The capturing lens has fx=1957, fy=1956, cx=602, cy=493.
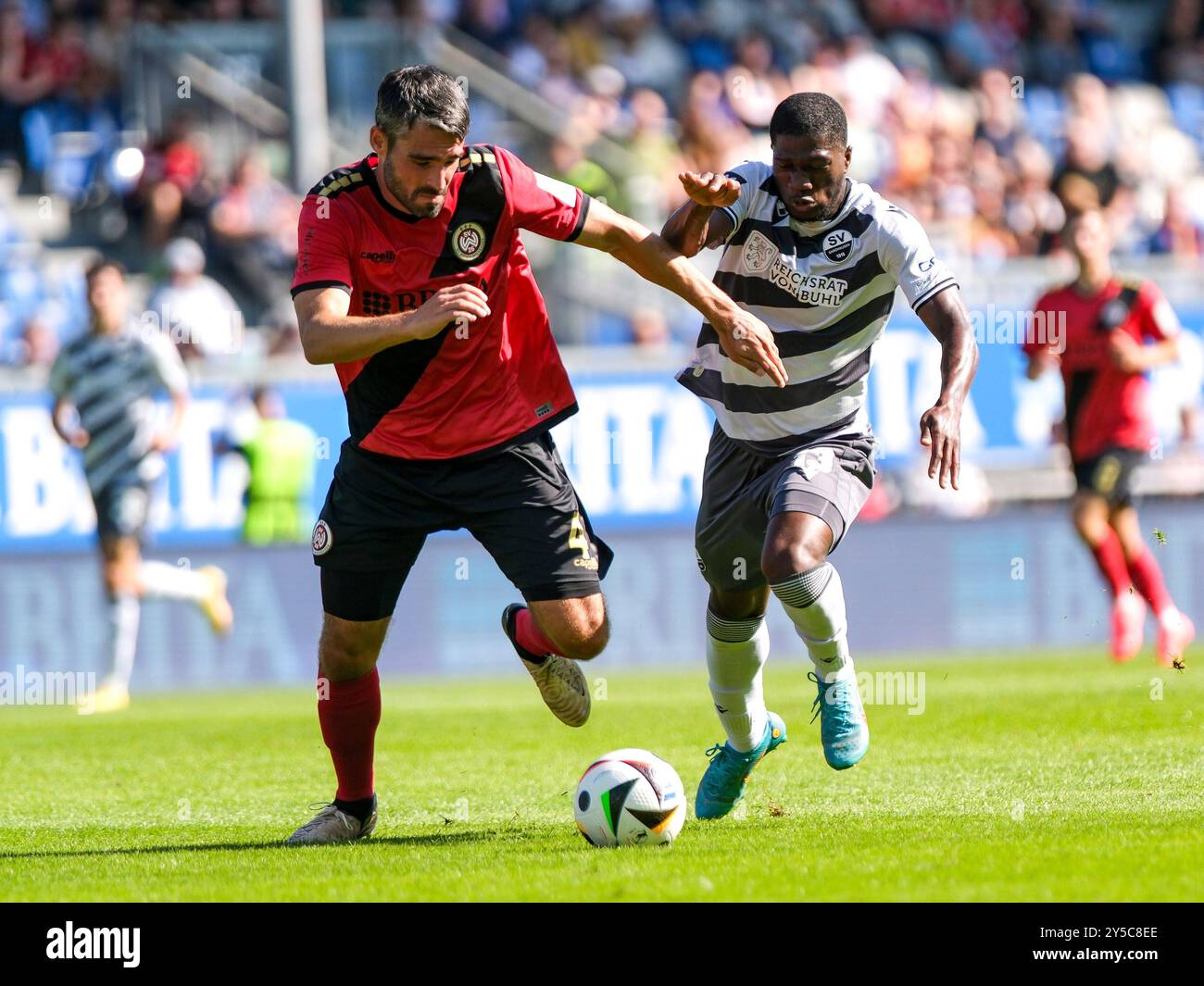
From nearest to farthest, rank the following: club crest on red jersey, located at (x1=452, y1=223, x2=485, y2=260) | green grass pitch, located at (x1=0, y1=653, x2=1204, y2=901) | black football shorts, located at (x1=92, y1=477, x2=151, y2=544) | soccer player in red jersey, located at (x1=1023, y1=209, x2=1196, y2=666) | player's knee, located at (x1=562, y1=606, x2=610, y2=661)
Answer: green grass pitch, located at (x1=0, y1=653, x2=1204, y2=901), club crest on red jersey, located at (x1=452, y1=223, x2=485, y2=260), player's knee, located at (x1=562, y1=606, x2=610, y2=661), black football shorts, located at (x1=92, y1=477, x2=151, y2=544), soccer player in red jersey, located at (x1=1023, y1=209, x2=1196, y2=666)

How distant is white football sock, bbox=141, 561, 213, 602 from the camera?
1337 cm

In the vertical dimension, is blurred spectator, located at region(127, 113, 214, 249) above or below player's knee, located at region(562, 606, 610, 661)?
A: above

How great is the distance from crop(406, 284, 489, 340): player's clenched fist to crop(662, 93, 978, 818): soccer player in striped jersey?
922mm

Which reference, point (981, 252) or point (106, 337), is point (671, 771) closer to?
point (106, 337)

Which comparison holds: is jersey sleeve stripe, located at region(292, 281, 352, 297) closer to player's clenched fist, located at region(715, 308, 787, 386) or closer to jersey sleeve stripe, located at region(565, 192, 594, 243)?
jersey sleeve stripe, located at region(565, 192, 594, 243)

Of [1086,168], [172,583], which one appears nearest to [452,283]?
[172,583]

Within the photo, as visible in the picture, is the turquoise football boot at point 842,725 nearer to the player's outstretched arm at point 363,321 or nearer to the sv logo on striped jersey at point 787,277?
the sv logo on striped jersey at point 787,277

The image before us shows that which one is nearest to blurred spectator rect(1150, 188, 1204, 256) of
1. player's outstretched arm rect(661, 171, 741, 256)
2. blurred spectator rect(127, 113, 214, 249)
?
blurred spectator rect(127, 113, 214, 249)

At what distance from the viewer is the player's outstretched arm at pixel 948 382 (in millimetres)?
6395

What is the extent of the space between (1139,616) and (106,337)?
747cm

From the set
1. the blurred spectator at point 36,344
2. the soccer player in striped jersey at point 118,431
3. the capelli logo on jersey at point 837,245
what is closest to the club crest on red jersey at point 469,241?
the capelli logo on jersey at point 837,245

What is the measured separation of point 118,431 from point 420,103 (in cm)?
760

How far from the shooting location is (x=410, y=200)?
6.50m

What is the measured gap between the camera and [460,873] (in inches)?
229
